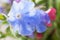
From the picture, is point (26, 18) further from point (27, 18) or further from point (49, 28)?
point (49, 28)

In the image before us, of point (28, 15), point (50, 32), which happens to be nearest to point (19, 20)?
point (28, 15)

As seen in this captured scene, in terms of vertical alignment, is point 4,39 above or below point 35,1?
below

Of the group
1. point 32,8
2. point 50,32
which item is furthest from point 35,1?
point 50,32

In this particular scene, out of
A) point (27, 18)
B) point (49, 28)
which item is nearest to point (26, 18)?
point (27, 18)

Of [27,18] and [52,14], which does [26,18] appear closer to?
[27,18]

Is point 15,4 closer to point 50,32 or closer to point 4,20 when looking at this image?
point 4,20
